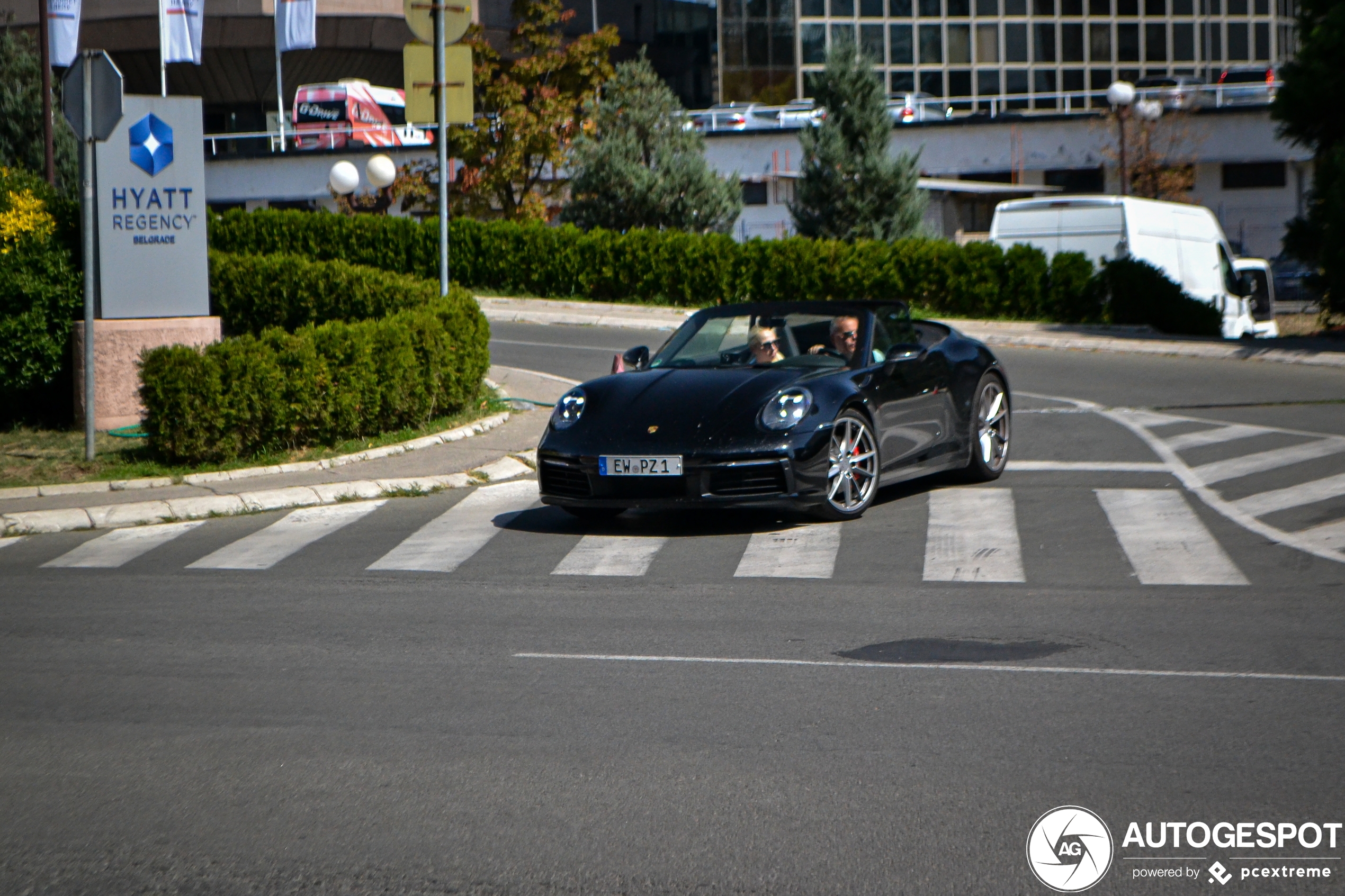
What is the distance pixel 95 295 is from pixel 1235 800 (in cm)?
1206

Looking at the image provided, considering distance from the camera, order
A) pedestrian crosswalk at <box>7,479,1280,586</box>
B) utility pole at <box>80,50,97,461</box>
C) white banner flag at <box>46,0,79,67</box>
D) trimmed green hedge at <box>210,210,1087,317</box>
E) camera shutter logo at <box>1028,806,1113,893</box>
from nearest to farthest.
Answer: camera shutter logo at <box>1028,806,1113,893</box>
pedestrian crosswalk at <box>7,479,1280,586</box>
utility pole at <box>80,50,97,461</box>
trimmed green hedge at <box>210,210,1087,317</box>
white banner flag at <box>46,0,79,67</box>

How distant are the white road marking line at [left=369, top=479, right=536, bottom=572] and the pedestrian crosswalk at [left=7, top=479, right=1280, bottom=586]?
0.02 metres

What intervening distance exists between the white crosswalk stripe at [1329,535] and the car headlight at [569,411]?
14.4ft

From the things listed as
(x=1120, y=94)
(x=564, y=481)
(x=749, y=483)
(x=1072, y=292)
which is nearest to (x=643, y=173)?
(x=1120, y=94)

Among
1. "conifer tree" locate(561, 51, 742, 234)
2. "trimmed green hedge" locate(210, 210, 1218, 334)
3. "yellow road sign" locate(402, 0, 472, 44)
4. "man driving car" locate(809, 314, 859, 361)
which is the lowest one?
"man driving car" locate(809, 314, 859, 361)

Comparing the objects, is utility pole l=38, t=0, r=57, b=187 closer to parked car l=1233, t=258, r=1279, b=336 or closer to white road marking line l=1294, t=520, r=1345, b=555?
parked car l=1233, t=258, r=1279, b=336

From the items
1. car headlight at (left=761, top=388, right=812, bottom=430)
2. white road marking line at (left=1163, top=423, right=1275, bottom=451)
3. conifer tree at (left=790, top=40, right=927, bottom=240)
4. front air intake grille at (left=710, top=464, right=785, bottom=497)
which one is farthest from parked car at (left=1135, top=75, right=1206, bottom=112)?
front air intake grille at (left=710, top=464, right=785, bottom=497)

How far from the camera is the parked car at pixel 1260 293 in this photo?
26.3 meters

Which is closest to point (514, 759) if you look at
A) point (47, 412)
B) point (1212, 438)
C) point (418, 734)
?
point (418, 734)

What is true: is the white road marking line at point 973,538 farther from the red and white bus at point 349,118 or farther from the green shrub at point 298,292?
the red and white bus at point 349,118

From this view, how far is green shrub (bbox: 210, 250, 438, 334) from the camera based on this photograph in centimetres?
1641

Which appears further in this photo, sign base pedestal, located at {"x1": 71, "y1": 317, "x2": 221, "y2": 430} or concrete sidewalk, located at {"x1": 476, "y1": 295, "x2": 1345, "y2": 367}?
concrete sidewalk, located at {"x1": 476, "y1": 295, "x2": 1345, "y2": 367}

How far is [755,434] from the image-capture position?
920cm

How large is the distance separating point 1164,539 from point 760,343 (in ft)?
9.58
